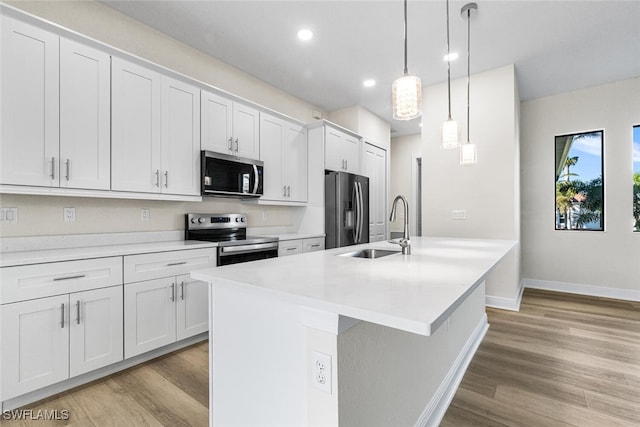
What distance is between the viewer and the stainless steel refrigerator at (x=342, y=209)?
3.94m

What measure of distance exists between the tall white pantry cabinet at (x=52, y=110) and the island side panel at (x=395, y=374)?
220 centimetres

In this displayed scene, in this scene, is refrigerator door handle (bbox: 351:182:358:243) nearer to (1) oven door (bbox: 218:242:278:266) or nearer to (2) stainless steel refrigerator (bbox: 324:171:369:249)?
(2) stainless steel refrigerator (bbox: 324:171:369:249)

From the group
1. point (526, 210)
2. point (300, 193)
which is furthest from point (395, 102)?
point (526, 210)

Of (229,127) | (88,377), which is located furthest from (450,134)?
(88,377)

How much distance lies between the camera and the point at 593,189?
4.23 metres

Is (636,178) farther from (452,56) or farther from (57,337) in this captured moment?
(57,337)

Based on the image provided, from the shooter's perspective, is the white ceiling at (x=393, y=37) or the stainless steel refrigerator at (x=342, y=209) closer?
the white ceiling at (x=393, y=37)

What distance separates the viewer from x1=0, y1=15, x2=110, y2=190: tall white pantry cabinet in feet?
6.01

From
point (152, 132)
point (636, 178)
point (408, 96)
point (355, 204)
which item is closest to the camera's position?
point (408, 96)

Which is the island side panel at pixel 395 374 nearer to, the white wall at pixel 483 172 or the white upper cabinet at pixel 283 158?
the white wall at pixel 483 172

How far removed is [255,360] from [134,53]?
284cm

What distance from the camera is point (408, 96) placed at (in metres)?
1.72

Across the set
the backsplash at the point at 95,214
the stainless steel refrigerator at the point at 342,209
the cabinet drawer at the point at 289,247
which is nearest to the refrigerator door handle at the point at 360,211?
the stainless steel refrigerator at the point at 342,209

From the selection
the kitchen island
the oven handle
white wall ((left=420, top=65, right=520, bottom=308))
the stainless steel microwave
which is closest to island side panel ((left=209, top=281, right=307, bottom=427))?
the kitchen island
